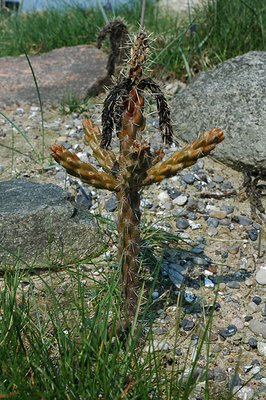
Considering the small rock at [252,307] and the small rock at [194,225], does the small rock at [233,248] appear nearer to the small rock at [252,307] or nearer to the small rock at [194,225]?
the small rock at [194,225]

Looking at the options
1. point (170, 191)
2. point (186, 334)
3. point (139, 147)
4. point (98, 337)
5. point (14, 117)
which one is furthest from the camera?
point (14, 117)

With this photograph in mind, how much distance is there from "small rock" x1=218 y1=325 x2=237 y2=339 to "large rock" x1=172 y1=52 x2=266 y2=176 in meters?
1.23

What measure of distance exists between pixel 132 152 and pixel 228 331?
3.19 ft

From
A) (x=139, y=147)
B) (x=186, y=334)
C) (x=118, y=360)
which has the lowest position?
(x=186, y=334)

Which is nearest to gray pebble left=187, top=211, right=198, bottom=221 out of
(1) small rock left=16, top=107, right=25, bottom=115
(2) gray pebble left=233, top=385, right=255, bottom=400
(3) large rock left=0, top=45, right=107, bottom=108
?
(2) gray pebble left=233, top=385, right=255, bottom=400

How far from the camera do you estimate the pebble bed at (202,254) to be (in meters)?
3.04

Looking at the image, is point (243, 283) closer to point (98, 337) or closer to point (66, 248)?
point (66, 248)

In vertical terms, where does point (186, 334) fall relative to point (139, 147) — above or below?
below

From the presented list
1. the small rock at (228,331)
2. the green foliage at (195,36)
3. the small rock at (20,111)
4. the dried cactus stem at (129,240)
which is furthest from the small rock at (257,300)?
the small rock at (20,111)

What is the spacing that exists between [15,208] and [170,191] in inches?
36.5

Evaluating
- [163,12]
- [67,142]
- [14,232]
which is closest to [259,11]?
[67,142]

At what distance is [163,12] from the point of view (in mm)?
7328

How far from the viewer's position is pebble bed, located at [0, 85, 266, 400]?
120 inches

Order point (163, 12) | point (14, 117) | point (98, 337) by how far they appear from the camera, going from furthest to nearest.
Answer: point (163, 12) < point (14, 117) < point (98, 337)
